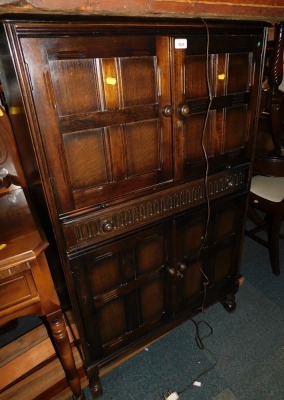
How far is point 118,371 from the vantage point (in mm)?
1564

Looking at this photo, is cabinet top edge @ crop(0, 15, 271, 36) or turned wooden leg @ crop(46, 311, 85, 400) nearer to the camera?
cabinet top edge @ crop(0, 15, 271, 36)

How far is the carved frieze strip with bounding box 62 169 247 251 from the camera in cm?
102

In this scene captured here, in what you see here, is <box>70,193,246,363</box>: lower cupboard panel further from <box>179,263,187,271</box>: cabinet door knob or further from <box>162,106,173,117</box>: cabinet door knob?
<box>162,106,173,117</box>: cabinet door knob

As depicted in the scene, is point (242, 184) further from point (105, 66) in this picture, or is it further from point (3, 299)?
point (3, 299)

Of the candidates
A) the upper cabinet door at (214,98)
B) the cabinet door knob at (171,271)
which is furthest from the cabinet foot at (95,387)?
the upper cabinet door at (214,98)

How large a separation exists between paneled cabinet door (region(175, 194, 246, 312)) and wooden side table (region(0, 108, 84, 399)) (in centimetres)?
65

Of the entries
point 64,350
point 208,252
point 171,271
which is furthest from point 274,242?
point 64,350

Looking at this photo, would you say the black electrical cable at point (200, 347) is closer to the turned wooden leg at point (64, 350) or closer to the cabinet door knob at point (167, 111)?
the turned wooden leg at point (64, 350)

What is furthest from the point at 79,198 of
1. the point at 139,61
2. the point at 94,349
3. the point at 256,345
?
the point at 256,345

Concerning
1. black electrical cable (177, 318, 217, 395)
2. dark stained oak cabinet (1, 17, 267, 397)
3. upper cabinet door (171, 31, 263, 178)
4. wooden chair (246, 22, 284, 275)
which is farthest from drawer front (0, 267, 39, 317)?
wooden chair (246, 22, 284, 275)

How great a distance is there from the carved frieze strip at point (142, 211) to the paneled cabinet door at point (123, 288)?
0.06 meters

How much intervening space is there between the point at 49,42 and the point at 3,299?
2.88ft

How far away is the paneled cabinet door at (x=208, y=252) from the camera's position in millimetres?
1365

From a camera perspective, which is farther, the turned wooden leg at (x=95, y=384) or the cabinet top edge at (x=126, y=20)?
the turned wooden leg at (x=95, y=384)
